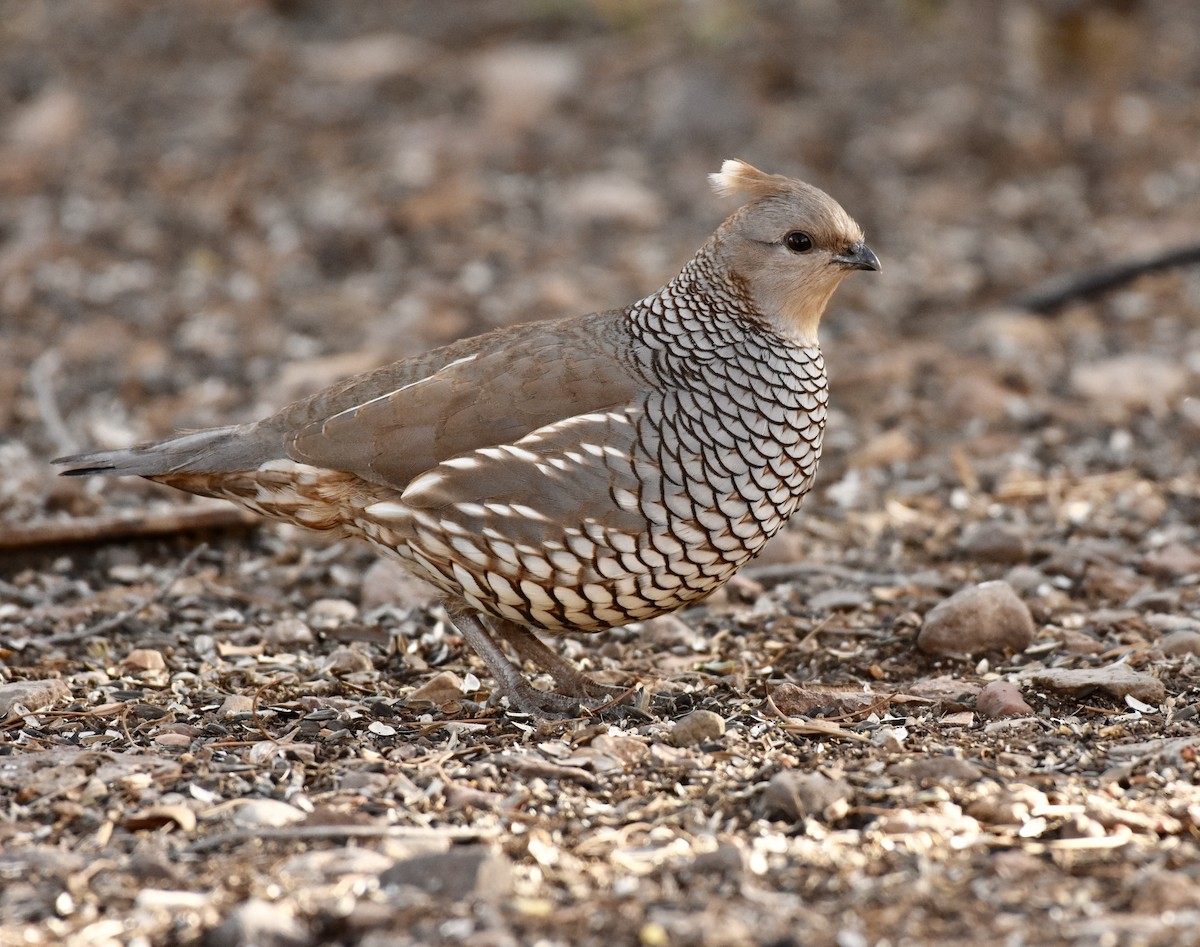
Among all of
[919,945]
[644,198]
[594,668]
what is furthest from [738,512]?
[644,198]

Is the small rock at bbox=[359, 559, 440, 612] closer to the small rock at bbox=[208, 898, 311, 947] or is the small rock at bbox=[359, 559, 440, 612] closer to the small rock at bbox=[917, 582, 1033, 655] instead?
the small rock at bbox=[917, 582, 1033, 655]

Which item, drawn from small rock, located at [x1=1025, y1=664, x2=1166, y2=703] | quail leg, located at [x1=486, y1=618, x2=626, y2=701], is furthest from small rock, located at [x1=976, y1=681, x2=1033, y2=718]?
quail leg, located at [x1=486, y1=618, x2=626, y2=701]

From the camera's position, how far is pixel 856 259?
17.2 feet

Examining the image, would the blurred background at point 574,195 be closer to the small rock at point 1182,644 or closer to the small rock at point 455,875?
the small rock at point 1182,644

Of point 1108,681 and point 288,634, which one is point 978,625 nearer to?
point 1108,681

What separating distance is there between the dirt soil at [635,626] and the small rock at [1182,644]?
0.01 meters

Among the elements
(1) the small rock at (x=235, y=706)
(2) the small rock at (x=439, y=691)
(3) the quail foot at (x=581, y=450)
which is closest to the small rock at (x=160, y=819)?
(1) the small rock at (x=235, y=706)

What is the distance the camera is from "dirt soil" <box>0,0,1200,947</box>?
12.3 feet

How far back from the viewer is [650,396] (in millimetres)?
4980

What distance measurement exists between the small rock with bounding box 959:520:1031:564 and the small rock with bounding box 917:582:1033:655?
0.91m

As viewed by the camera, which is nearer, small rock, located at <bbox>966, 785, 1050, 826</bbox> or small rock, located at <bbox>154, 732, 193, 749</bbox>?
small rock, located at <bbox>966, 785, 1050, 826</bbox>

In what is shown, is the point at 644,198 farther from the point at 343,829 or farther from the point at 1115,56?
the point at 343,829

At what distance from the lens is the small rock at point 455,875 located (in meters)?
3.58

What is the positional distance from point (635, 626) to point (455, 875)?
99.0 inches
